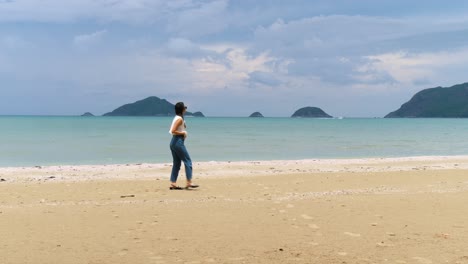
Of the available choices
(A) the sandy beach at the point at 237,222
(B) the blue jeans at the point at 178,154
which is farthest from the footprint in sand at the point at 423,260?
(B) the blue jeans at the point at 178,154

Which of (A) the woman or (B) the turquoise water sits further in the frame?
(B) the turquoise water

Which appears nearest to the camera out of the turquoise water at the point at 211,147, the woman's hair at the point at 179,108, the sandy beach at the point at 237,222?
the sandy beach at the point at 237,222

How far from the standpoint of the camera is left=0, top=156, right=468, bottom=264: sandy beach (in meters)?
5.85

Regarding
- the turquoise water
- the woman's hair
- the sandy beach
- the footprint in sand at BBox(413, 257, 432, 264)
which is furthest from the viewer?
the turquoise water

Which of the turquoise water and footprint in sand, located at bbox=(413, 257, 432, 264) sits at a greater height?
footprint in sand, located at bbox=(413, 257, 432, 264)

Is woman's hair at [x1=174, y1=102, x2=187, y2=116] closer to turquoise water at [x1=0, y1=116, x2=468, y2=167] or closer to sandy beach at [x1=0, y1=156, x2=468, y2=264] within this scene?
sandy beach at [x1=0, y1=156, x2=468, y2=264]

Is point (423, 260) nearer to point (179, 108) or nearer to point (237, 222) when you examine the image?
point (237, 222)

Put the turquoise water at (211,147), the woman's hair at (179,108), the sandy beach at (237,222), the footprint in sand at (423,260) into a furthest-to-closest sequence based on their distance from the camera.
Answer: the turquoise water at (211,147) < the woman's hair at (179,108) < the sandy beach at (237,222) < the footprint in sand at (423,260)

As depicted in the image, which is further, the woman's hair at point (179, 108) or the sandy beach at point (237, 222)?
the woman's hair at point (179, 108)

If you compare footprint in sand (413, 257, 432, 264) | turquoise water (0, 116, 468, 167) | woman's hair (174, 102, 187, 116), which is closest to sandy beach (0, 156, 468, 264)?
footprint in sand (413, 257, 432, 264)

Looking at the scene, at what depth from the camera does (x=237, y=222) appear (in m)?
7.65

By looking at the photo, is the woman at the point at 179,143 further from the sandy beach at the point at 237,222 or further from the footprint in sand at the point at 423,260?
the footprint in sand at the point at 423,260

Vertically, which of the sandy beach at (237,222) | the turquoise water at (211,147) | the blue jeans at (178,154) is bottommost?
the turquoise water at (211,147)

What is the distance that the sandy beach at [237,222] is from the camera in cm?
585
